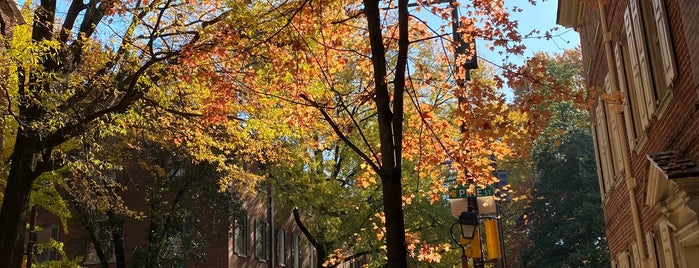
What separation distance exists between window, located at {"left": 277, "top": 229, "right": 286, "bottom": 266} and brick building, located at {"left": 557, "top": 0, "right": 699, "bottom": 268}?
71.4 feet

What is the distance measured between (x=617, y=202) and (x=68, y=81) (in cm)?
1058

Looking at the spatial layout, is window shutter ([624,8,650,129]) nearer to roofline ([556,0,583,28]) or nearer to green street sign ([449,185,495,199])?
green street sign ([449,185,495,199])

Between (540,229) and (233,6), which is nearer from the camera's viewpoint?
(233,6)

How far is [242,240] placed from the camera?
29375 millimetres

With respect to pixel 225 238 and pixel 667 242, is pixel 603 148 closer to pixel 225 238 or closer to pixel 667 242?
pixel 667 242

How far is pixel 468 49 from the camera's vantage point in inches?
397

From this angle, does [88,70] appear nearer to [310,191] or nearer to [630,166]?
[630,166]

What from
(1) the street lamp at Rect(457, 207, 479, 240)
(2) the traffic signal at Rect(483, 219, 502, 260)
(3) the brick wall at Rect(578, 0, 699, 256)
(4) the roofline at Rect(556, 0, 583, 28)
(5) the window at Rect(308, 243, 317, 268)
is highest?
(4) the roofline at Rect(556, 0, 583, 28)

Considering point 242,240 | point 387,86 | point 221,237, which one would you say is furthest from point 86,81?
point 242,240

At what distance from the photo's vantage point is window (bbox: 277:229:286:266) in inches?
1344

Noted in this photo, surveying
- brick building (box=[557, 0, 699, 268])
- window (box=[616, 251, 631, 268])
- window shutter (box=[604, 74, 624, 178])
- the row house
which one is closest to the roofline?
brick building (box=[557, 0, 699, 268])

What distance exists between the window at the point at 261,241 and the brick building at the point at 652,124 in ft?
63.9

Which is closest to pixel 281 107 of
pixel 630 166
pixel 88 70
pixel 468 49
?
pixel 88 70

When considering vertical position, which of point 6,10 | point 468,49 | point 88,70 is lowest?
point 468,49
